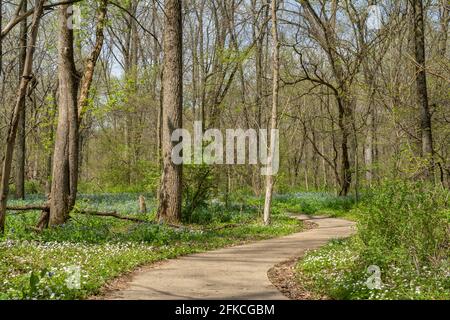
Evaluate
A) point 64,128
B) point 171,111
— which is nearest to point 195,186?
point 171,111

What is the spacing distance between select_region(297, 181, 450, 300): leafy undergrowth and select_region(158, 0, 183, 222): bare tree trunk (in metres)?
6.92

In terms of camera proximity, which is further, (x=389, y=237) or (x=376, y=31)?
(x=376, y=31)

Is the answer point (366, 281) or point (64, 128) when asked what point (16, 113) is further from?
point (366, 281)

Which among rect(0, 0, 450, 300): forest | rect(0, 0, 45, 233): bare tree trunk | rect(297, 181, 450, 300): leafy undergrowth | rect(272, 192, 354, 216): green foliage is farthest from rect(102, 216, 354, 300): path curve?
rect(272, 192, 354, 216): green foliage

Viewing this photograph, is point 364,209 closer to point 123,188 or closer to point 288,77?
point 288,77

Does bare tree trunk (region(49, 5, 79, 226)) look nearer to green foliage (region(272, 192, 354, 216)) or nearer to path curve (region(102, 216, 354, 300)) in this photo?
path curve (region(102, 216, 354, 300))

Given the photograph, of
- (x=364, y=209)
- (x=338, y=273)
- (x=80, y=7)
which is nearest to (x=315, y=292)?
(x=338, y=273)

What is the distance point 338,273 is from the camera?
24.8 ft

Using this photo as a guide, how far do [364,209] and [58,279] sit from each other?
529cm

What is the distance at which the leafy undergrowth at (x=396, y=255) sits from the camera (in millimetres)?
6020

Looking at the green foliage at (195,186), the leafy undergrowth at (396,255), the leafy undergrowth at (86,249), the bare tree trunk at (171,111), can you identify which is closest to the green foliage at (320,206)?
the green foliage at (195,186)

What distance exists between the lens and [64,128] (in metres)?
13.9

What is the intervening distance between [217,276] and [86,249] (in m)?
3.13
